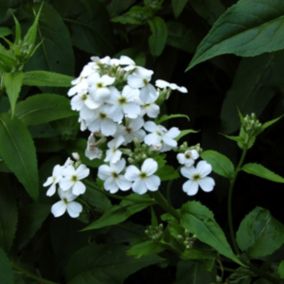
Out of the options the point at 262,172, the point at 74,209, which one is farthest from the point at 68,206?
the point at 262,172

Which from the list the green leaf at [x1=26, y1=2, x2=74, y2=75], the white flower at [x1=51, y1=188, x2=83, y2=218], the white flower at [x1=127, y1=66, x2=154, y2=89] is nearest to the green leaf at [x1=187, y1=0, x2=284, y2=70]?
the white flower at [x1=127, y1=66, x2=154, y2=89]

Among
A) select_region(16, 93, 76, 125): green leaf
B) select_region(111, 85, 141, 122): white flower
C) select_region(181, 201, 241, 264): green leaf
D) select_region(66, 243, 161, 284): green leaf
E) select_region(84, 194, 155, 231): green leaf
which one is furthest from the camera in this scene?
select_region(66, 243, 161, 284): green leaf

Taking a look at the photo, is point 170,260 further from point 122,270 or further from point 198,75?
point 198,75

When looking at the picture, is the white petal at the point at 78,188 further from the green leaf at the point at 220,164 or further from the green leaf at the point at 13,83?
the green leaf at the point at 220,164

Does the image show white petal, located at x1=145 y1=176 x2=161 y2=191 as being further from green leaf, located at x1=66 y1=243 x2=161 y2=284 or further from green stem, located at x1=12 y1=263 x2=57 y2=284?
green stem, located at x1=12 y1=263 x2=57 y2=284

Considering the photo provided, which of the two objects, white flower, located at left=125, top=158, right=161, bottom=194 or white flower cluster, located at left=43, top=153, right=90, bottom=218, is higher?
white flower, located at left=125, top=158, right=161, bottom=194

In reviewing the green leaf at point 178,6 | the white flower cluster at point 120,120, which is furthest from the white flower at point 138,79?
the green leaf at point 178,6
